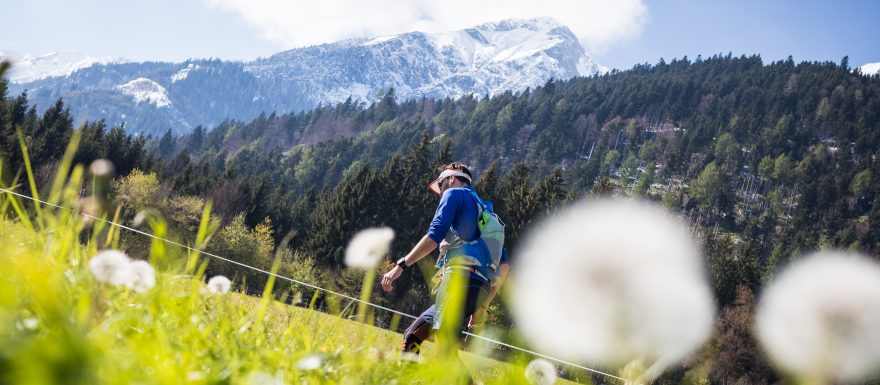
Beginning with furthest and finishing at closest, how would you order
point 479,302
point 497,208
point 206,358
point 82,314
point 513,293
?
point 497,208 < point 513,293 < point 479,302 < point 206,358 < point 82,314

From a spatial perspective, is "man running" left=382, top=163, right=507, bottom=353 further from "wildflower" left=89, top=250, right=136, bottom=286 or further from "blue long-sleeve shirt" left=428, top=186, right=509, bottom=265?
"wildflower" left=89, top=250, right=136, bottom=286

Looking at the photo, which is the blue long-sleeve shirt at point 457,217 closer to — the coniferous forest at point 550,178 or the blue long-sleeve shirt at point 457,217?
the blue long-sleeve shirt at point 457,217

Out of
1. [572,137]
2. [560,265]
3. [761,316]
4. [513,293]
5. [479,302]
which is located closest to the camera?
[479,302]

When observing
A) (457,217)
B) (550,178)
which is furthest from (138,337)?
(550,178)

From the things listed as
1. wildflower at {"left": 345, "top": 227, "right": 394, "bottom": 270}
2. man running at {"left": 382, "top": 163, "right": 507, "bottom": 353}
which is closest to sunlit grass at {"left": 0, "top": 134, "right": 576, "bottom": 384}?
wildflower at {"left": 345, "top": 227, "right": 394, "bottom": 270}

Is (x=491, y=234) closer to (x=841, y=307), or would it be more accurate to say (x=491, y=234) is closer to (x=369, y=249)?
(x=841, y=307)

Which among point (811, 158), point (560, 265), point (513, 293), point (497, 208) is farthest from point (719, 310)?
point (811, 158)

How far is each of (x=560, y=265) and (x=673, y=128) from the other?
13874 centimetres

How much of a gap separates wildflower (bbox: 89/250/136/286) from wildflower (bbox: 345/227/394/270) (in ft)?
1.82

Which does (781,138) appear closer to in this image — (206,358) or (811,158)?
(811,158)

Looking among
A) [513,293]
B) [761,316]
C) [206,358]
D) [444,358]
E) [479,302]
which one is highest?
[761,316]

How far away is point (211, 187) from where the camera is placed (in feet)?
248

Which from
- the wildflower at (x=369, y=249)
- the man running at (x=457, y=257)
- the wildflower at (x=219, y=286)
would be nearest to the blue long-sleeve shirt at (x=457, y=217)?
the man running at (x=457, y=257)

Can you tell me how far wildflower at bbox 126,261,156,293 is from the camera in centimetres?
163
